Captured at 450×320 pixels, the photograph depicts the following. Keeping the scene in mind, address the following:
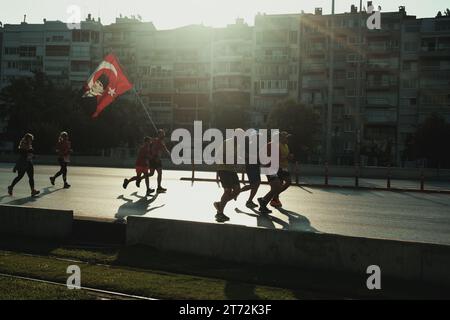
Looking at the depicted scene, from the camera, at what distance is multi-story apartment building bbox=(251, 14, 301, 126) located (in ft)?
247

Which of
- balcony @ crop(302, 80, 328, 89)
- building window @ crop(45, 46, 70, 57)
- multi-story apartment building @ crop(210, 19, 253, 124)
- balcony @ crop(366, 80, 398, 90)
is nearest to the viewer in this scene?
balcony @ crop(366, 80, 398, 90)

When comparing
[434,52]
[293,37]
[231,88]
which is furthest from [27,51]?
[434,52]

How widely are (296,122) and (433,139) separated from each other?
1328 centimetres

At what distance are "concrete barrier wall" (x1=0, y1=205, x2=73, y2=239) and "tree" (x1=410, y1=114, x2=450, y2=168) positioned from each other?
159ft

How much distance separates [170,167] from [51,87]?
2722cm

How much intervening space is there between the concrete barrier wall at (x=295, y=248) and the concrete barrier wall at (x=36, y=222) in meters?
1.33

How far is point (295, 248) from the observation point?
292 inches

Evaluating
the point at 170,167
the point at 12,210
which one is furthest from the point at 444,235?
the point at 170,167

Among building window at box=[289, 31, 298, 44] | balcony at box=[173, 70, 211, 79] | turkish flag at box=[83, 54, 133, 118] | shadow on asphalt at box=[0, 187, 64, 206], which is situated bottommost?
shadow on asphalt at box=[0, 187, 64, 206]

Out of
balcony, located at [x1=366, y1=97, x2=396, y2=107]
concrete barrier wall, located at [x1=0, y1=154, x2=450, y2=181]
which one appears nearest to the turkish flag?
concrete barrier wall, located at [x1=0, y1=154, x2=450, y2=181]

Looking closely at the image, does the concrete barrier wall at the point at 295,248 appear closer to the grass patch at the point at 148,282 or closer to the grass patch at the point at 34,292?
the grass patch at the point at 148,282

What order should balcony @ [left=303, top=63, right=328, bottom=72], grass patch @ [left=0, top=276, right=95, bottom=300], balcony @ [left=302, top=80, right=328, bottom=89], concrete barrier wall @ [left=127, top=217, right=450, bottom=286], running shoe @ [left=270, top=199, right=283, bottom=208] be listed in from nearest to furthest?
grass patch @ [left=0, top=276, right=95, bottom=300] → concrete barrier wall @ [left=127, top=217, right=450, bottom=286] → running shoe @ [left=270, top=199, right=283, bottom=208] → balcony @ [left=302, top=80, right=328, bottom=89] → balcony @ [left=303, top=63, right=328, bottom=72]

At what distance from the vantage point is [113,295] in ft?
19.7

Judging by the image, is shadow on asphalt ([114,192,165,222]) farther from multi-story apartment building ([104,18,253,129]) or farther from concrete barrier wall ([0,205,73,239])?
multi-story apartment building ([104,18,253,129])
